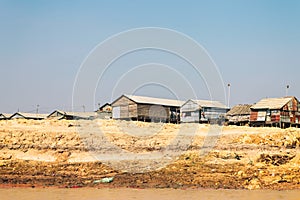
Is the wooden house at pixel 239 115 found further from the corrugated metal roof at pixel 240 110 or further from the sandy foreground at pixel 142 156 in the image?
the sandy foreground at pixel 142 156

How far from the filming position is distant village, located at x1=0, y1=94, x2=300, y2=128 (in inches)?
1683

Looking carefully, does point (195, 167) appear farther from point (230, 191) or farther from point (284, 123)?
point (284, 123)

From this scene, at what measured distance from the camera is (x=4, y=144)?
24625 mm

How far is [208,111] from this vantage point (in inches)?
1826

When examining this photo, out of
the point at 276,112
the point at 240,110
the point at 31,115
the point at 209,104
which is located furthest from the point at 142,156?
the point at 31,115

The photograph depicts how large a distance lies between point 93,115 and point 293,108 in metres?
24.6

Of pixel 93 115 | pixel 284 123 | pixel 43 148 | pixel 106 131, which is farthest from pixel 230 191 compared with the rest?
pixel 93 115

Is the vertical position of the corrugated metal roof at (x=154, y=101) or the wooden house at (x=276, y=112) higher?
the corrugated metal roof at (x=154, y=101)

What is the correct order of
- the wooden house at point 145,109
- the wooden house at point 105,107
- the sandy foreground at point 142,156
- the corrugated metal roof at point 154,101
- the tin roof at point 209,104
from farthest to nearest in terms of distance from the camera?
the wooden house at point 105,107
the tin roof at point 209,104
the corrugated metal roof at point 154,101
the wooden house at point 145,109
the sandy foreground at point 142,156

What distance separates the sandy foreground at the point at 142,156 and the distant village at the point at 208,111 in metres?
11.7

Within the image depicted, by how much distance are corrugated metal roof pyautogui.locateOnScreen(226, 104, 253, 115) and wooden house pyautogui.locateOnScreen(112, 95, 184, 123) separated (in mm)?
6114

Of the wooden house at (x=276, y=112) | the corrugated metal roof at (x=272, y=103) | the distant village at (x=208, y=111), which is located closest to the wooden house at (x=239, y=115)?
the distant village at (x=208, y=111)

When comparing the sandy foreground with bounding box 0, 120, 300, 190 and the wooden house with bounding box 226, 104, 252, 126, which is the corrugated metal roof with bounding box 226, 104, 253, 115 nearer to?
the wooden house with bounding box 226, 104, 252, 126

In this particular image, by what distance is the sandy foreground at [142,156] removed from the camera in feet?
A: 58.7
